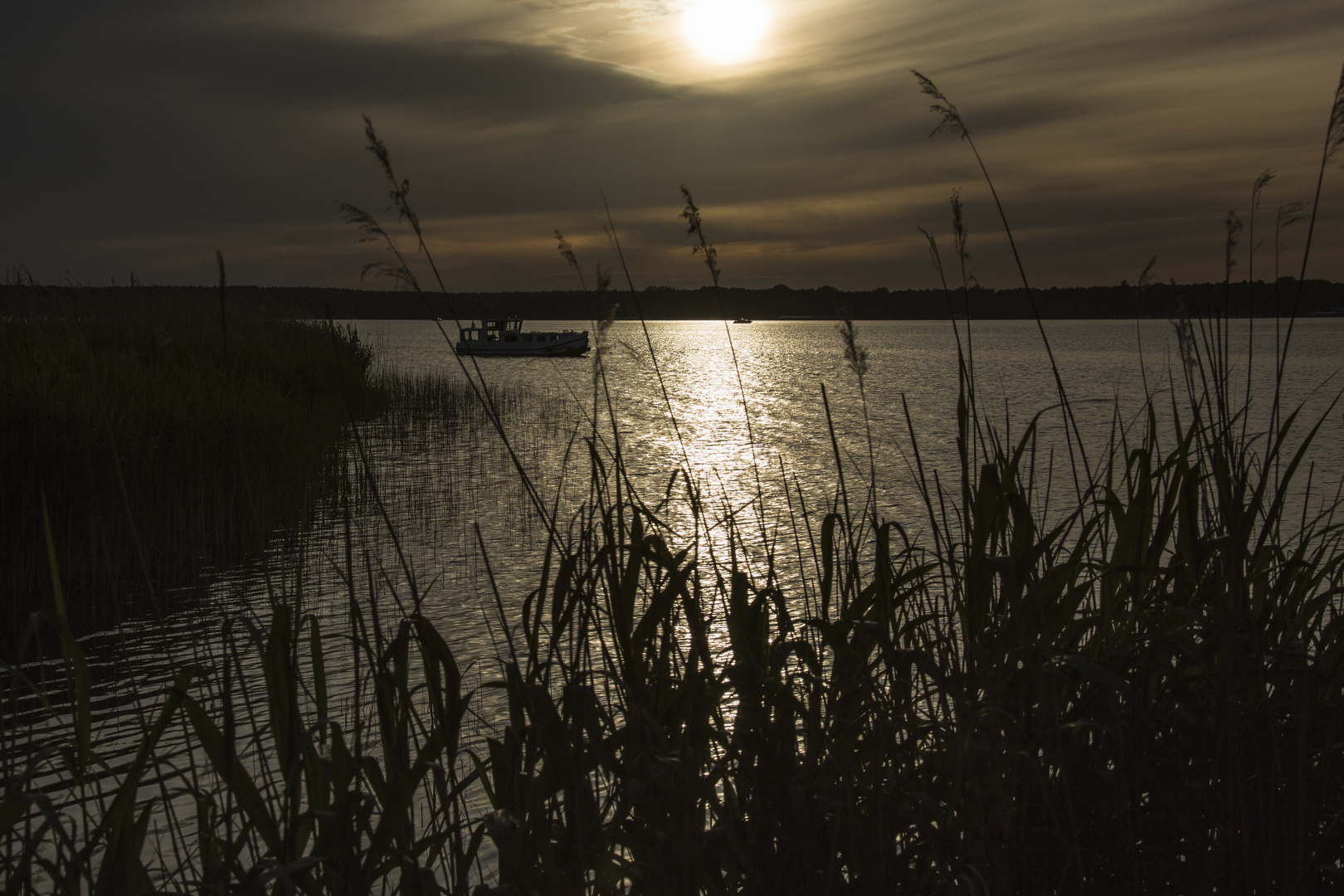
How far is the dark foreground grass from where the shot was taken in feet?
24.6

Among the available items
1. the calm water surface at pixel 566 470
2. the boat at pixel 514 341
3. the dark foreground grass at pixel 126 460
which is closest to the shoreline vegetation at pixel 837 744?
the calm water surface at pixel 566 470

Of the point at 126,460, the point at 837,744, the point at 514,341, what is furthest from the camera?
the point at 514,341

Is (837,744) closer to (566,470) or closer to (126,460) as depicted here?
(566,470)

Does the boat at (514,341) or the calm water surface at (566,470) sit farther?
the boat at (514,341)

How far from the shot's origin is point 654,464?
15.7 meters

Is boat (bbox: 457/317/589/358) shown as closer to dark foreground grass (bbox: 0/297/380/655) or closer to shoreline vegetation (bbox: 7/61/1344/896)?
dark foreground grass (bbox: 0/297/380/655)

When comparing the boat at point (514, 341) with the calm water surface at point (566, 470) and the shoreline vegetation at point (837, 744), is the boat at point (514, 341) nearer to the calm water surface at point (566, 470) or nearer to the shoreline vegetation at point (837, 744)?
the calm water surface at point (566, 470)

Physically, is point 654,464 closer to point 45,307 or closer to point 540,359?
point 45,307

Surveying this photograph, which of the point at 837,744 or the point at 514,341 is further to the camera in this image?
the point at 514,341

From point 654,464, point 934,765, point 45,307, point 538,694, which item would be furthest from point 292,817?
point 654,464

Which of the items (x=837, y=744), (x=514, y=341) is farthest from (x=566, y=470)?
(x=514, y=341)

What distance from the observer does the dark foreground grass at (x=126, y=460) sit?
7.51 metres

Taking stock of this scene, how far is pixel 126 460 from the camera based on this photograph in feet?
27.4

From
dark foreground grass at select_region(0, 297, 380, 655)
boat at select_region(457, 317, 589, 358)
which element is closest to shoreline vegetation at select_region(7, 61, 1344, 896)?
dark foreground grass at select_region(0, 297, 380, 655)
